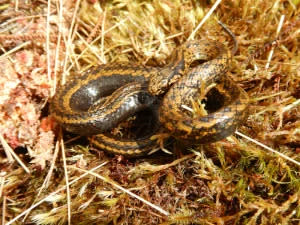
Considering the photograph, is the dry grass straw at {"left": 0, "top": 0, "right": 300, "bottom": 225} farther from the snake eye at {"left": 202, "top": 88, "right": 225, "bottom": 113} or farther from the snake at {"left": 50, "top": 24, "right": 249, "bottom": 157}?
the snake eye at {"left": 202, "top": 88, "right": 225, "bottom": 113}

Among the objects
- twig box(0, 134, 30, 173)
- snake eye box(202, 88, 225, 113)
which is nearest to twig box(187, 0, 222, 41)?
snake eye box(202, 88, 225, 113)

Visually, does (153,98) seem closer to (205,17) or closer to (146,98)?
(146,98)

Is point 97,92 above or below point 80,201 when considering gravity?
above

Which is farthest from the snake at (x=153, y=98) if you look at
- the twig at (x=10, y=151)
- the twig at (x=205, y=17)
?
the twig at (x=10, y=151)

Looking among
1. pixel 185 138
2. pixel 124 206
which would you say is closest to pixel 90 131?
pixel 124 206

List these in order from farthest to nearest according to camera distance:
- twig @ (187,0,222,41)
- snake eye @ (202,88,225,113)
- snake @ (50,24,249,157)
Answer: twig @ (187,0,222,41) → snake eye @ (202,88,225,113) → snake @ (50,24,249,157)

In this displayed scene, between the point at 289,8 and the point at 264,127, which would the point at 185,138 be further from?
the point at 289,8
